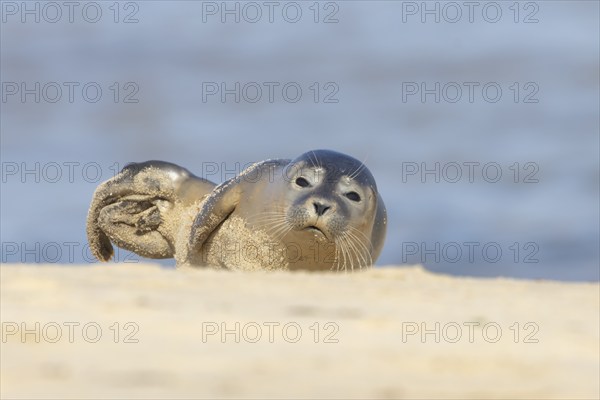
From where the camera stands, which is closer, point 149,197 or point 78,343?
point 78,343

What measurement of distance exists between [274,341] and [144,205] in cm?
854

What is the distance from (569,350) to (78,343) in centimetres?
180

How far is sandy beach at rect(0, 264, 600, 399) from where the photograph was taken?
372 cm

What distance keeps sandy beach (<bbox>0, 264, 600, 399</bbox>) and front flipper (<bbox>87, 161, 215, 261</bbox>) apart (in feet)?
21.9

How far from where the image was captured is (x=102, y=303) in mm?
4590

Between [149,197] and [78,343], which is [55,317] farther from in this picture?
[149,197]

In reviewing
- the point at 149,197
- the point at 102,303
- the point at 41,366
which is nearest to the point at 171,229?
the point at 149,197

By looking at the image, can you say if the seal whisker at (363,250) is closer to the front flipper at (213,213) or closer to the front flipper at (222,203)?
the front flipper at (222,203)

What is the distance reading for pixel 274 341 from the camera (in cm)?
422

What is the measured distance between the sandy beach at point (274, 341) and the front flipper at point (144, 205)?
6.69m

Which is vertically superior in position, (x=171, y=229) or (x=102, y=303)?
(x=102, y=303)

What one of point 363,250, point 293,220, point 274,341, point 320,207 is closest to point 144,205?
point 363,250

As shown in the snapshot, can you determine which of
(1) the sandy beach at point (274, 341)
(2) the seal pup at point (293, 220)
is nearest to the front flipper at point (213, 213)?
(2) the seal pup at point (293, 220)

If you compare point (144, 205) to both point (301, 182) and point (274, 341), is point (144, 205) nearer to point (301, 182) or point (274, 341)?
point (301, 182)
